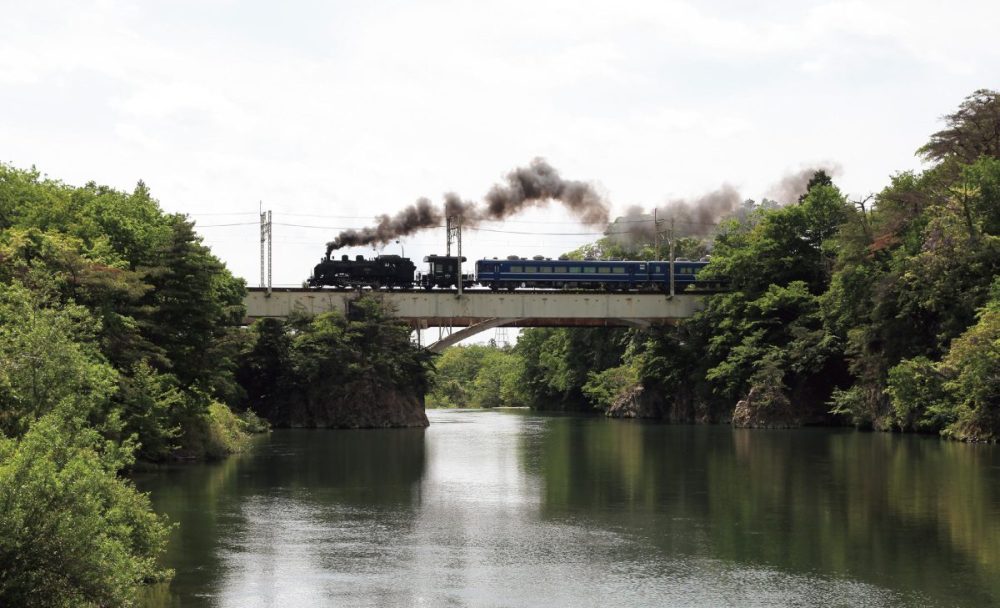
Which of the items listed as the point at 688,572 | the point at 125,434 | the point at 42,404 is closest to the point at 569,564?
the point at 688,572

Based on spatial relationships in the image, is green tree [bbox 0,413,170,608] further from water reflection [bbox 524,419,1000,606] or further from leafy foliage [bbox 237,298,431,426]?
leafy foliage [bbox 237,298,431,426]

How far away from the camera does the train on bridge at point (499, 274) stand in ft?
232

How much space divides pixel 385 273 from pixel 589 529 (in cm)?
4870

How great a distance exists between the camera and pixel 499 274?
72312 mm

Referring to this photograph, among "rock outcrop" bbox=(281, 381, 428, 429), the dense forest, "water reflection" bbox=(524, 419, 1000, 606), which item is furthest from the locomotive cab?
"water reflection" bbox=(524, 419, 1000, 606)

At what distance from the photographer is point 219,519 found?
25.4 metres

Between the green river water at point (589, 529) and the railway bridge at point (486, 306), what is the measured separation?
1073 inches

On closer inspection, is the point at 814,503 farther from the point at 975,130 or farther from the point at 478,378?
the point at 478,378

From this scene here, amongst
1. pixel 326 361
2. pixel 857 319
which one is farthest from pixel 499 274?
pixel 857 319

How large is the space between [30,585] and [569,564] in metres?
9.23

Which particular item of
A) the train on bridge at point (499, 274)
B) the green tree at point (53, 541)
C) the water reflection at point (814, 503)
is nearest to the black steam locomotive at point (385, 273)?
the train on bridge at point (499, 274)

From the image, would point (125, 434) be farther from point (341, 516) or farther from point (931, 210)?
point (931, 210)

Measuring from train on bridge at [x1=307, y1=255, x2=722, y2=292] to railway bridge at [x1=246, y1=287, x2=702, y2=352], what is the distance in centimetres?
95

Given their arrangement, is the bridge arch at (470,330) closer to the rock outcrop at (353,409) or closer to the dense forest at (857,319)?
the rock outcrop at (353,409)
